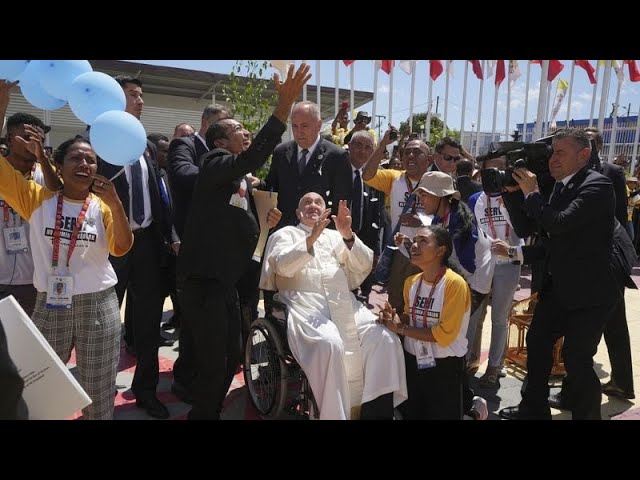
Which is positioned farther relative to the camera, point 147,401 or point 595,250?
point 147,401

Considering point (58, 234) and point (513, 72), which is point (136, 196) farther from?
point (513, 72)

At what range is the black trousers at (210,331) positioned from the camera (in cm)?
266

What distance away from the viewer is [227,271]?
8.68ft

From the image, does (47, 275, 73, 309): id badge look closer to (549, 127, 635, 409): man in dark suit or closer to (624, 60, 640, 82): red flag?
(549, 127, 635, 409): man in dark suit

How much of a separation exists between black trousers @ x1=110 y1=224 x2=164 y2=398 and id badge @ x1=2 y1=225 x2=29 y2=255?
0.56 meters

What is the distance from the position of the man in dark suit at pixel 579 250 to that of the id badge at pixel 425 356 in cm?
79

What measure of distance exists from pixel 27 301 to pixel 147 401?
98 centimetres

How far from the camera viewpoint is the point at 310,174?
11.7 feet

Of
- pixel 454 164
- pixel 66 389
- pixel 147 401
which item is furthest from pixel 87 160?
pixel 454 164

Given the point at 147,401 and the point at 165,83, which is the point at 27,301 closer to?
the point at 147,401

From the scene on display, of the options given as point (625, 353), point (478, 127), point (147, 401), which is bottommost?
point (147, 401)

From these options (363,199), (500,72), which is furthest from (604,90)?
(363,199)

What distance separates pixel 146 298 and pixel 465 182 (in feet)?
10.5

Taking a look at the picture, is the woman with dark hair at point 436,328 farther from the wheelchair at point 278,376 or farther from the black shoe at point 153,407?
the black shoe at point 153,407
